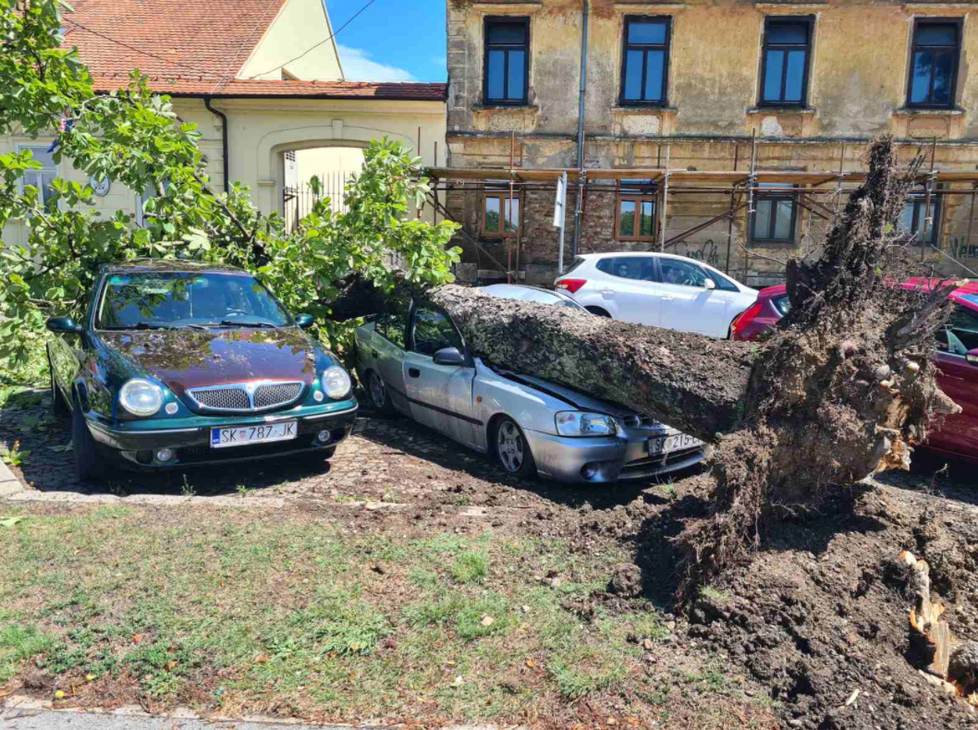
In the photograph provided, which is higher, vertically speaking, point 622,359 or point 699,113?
point 699,113

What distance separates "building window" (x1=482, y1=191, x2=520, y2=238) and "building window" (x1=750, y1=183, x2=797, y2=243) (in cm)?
575

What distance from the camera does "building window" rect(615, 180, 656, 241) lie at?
1806 cm

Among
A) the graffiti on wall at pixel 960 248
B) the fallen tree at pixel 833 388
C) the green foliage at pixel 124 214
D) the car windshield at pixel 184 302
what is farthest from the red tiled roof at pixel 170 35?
the graffiti on wall at pixel 960 248

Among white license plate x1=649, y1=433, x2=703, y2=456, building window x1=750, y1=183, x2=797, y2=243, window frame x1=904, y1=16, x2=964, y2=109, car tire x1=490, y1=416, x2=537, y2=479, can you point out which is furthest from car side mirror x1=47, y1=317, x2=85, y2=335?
window frame x1=904, y1=16, x2=964, y2=109

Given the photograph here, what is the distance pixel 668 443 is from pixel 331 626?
316cm

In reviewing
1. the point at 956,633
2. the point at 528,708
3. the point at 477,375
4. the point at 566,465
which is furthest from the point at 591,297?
the point at 528,708

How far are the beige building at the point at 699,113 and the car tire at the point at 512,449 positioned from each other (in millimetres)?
11750

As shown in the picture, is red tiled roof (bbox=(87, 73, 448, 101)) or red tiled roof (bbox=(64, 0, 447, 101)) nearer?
red tiled roof (bbox=(87, 73, 448, 101))

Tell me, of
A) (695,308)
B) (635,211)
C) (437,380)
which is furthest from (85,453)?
(635,211)

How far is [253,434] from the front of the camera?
5.42 metres

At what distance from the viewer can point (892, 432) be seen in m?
4.02

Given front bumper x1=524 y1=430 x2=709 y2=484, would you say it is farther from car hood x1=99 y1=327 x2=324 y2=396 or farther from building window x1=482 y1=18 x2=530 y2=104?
building window x1=482 y1=18 x2=530 y2=104

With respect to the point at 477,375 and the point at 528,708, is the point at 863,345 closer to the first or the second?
the point at 528,708

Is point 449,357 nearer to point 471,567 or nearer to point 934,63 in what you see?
point 471,567
